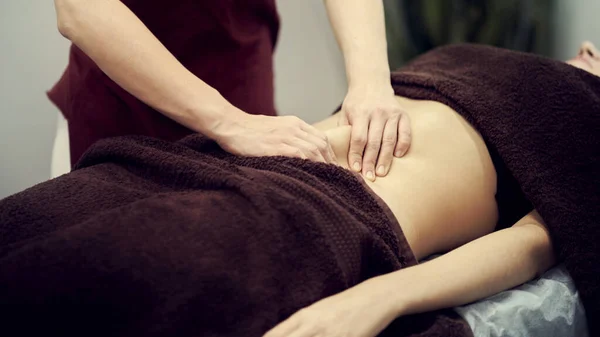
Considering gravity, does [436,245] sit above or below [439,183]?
below

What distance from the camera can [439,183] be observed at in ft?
3.04

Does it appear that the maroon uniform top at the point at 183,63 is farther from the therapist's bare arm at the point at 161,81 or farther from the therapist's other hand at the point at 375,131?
the therapist's other hand at the point at 375,131

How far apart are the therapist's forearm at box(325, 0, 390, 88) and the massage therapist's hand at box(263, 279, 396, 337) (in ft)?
1.45

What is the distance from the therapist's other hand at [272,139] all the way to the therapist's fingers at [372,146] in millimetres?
56

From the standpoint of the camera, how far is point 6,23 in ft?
4.97

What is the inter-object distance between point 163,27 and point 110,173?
0.38m

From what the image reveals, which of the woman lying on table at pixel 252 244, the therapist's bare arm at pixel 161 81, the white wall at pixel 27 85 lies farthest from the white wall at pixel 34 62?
the woman lying on table at pixel 252 244

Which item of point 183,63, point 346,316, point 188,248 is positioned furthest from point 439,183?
point 183,63

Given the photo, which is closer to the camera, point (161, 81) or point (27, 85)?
point (161, 81)

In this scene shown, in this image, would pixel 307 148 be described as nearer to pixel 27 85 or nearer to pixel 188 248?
pixel 188 248

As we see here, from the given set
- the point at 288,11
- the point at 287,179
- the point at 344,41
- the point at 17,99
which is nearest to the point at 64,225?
the point at 287,179

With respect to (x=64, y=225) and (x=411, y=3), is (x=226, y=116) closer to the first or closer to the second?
(x=64, y=225)

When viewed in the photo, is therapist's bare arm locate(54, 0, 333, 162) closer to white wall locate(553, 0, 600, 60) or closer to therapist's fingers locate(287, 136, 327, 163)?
therapist's fingers locate(287, 136, 327, 163)

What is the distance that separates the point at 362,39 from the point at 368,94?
151 millimetres
